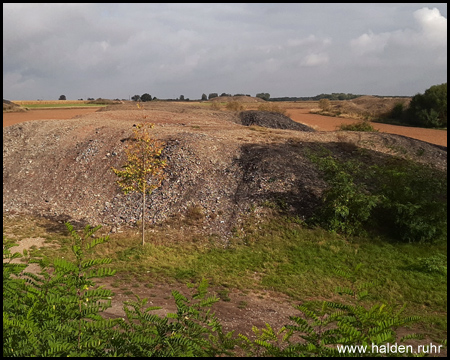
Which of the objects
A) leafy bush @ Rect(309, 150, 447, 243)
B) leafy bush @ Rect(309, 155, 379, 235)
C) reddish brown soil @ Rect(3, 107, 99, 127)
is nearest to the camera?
leafy bush @ Rect(309, 150, 447, 243)

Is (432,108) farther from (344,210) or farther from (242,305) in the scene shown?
(242,305)

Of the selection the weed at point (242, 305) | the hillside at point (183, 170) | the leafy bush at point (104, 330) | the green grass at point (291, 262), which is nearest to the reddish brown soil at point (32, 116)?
the hillside at point (183, 170)

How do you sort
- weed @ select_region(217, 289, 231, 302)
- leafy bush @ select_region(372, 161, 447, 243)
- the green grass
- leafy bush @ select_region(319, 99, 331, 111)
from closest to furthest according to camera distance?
weed @ select_region(217, 289, 231, 302), the green grass, leafy bush @ select_region(372, 161, 447, 243), leafy bush @ select_region(319, 99, 331, 111)

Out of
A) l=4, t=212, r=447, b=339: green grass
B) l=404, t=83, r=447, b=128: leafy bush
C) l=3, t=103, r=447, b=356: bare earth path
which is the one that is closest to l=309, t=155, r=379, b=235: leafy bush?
l=4, t=212, r=447, b=339: green grass

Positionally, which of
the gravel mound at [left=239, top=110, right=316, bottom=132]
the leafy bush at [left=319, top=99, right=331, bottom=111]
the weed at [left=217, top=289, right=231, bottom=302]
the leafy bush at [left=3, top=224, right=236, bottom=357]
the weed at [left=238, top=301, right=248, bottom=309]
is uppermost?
the leafy bush at [left=319, top=99, right=331, bottom=111]

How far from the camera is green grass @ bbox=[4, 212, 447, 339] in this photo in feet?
35.1

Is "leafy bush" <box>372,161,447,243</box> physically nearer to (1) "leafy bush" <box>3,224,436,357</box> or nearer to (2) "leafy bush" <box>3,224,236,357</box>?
(1) "leafy bush" <box>3,224,436,357</box>

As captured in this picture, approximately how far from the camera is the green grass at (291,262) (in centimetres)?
1070

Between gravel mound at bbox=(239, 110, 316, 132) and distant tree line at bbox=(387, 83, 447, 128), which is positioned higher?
distant tree line at bbox=(387, 83, 447, 128)

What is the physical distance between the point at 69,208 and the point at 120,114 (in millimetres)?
15810

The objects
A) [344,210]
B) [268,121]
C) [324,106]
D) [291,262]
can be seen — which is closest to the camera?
[291,262]

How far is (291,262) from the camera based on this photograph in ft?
41.4

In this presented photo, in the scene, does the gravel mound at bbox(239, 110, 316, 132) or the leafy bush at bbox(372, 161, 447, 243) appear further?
the gravel mound at bbox(239, 110, 316, 132)

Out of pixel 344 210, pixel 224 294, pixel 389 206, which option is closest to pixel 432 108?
pixel 389 206
